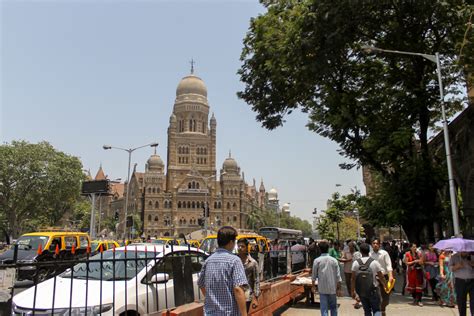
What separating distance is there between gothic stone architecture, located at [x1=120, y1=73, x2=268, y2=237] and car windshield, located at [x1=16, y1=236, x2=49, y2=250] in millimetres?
68766

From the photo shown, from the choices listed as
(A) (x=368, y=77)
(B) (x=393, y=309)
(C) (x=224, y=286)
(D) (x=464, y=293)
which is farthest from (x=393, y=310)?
(A) (x=368, y=77)

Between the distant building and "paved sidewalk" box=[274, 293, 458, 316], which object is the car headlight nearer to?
"paved sidewalk" box=[274, 293, 458, 316]

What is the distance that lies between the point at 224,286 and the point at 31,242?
15.0 metres

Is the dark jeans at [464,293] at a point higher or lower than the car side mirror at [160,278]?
lower

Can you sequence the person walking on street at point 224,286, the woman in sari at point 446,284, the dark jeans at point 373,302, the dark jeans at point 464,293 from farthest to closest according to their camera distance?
the woman in sari at point 446,284 → the dark jeans at point 464,293 → the dark jeans at point 373,302 → the person walking on street at point 224,286

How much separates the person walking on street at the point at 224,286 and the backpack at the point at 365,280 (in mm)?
3966

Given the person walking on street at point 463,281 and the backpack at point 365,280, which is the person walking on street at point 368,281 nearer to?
the backpack at point 365,280

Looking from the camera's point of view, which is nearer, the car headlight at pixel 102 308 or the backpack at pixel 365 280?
the car headlight at pixel 102 308

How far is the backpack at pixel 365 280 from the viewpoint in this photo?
7.24 m

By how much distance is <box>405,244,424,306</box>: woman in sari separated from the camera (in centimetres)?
1189

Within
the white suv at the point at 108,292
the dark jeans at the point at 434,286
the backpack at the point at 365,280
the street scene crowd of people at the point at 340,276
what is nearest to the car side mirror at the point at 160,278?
the white suv at the point at 108,292

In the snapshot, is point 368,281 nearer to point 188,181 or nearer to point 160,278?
point 160,278

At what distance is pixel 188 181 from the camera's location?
90375mm

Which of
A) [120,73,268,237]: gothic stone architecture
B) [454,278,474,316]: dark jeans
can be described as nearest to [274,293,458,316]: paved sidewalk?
[454,278,474,316]: dark jeans
